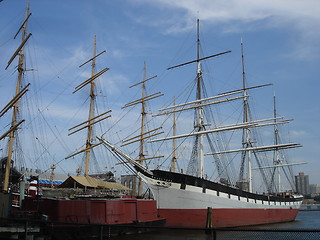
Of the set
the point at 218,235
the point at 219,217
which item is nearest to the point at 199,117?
the point at 219,217

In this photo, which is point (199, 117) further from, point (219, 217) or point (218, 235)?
Answer: point (218, 235)

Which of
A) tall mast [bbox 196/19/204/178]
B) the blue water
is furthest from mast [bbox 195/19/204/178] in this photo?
the blue water

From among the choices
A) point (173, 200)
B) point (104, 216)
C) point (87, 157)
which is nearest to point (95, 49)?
point (87, 157)

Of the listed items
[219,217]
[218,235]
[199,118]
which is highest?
[199,118]

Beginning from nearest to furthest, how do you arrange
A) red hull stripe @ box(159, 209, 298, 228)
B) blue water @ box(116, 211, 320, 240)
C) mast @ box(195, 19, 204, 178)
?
1. blue water @ box(116, 211, 320, 240)
2. red hull stripe @ box(159, 209, 298, 228)
3. mast @ box(195, 19, 204, 178)

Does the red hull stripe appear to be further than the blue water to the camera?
Yes

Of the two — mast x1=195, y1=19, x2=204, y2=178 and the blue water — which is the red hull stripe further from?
mast x1=195, y1=19, x2=204, y2=178

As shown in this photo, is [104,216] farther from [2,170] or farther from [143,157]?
[143,157]

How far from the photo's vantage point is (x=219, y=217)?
2814cm

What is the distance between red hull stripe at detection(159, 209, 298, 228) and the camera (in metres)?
25.7

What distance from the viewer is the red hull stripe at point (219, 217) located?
84.4 feet

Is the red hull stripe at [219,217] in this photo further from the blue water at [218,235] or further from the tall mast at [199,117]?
the tall mast at [199,117]

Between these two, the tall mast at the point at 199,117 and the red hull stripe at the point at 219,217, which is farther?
the tall mast at the point at 199,117

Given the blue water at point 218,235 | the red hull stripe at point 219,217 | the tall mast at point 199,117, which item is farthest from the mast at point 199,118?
the blue water at point 218,235
